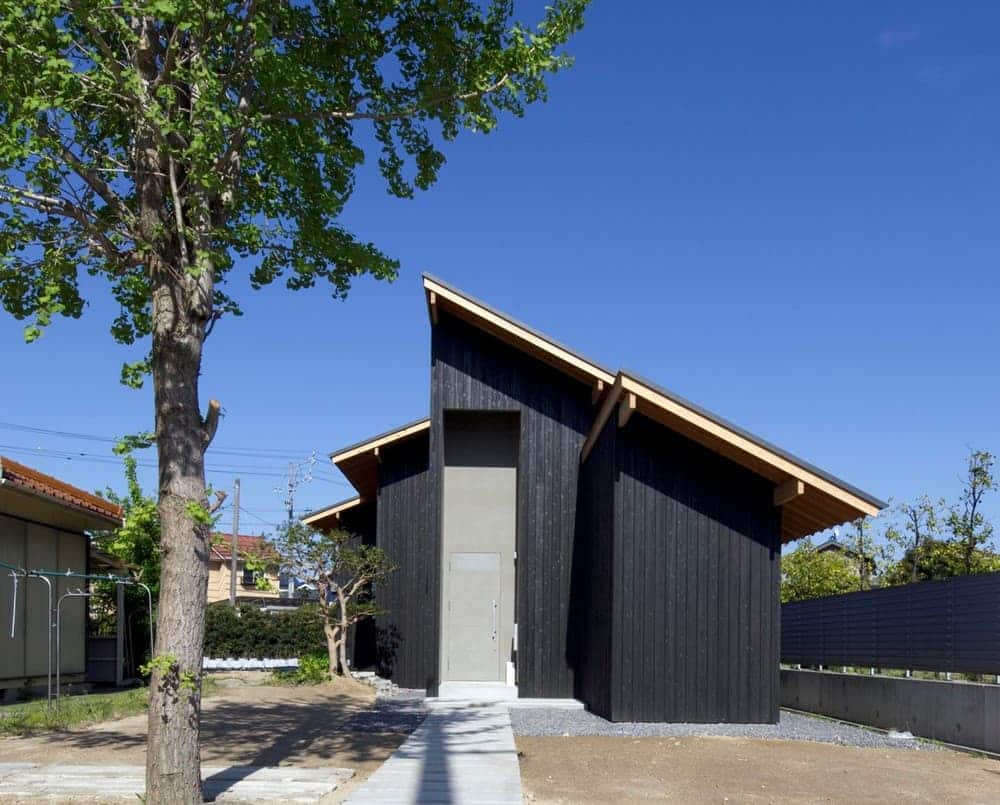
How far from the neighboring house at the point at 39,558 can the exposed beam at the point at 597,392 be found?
8640mm

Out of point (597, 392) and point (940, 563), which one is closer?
point (597, 392)

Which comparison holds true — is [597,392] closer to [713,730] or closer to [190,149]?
[713,730]

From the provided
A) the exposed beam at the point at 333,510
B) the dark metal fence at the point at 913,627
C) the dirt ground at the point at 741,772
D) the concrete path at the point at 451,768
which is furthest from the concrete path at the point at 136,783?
the exposed beam at the point at 333,510

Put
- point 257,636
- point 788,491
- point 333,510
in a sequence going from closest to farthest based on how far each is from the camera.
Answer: point 788,491, point 333,510, point 257,636

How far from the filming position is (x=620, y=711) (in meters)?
13.9

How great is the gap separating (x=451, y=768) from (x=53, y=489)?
10.5 m

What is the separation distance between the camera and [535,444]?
1775 cm

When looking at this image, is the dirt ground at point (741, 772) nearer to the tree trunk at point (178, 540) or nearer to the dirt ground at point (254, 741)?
the dirt ground at point (254, 741)

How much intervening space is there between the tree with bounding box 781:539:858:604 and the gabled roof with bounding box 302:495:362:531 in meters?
12.5

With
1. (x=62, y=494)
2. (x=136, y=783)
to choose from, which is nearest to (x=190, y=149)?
(x=136, y=783)

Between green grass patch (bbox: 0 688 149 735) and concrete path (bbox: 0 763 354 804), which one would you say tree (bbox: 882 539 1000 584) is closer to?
green grass patch (bbox: 0 688 149 735)

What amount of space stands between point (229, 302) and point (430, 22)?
3097 millimetres

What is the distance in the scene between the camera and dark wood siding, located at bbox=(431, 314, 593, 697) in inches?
687

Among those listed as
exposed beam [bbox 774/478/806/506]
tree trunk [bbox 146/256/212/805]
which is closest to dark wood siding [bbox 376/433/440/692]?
exposed beam [bbox 774/478/806/506]
